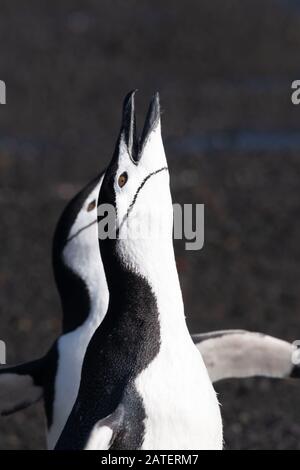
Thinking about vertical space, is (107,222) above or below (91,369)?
above

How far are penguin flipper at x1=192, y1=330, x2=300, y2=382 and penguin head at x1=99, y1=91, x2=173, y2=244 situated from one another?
111 cm

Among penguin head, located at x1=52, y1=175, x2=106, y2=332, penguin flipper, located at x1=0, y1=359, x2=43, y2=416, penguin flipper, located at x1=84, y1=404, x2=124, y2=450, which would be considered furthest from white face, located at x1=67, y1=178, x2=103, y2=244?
penguin flipper, located at x1=84, y1=404, x2=124, y2=450

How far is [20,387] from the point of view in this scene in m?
4.93

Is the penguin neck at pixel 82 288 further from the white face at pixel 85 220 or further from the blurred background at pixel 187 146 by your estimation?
the blurred background at pixel 187 146

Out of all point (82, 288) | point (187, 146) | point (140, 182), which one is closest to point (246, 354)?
point (82, 288)

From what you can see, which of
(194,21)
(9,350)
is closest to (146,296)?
(9,350)

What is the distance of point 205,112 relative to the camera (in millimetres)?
16266

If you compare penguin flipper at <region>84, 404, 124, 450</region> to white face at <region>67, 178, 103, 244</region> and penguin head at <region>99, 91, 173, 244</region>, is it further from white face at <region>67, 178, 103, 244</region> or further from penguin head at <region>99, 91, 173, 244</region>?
white face at <region>67, 178, 103, 244</region>

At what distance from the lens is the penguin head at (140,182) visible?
3857 mm

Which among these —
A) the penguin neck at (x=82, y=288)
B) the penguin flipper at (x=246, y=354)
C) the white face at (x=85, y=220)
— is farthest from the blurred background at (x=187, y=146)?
the white face at (x=85, y=220)

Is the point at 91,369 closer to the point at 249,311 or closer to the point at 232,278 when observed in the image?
the point at 249,311

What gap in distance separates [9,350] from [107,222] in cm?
393

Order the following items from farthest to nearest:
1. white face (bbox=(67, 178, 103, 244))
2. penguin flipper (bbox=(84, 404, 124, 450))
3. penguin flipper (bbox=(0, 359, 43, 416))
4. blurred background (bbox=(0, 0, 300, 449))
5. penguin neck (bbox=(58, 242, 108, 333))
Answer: blurred background (bbox=(0, 0, 300, 449)) → white face (bbox=(67, 178, 103, 244)) → penguin flipper (bbox=(0, 359, 43, 416)) → penguin neck (bbox=(58, 242, 108, 333)) → penguin flipper (bbox=(84, 404, 124, 450))

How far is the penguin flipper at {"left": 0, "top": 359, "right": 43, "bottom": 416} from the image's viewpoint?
4.90 metres
